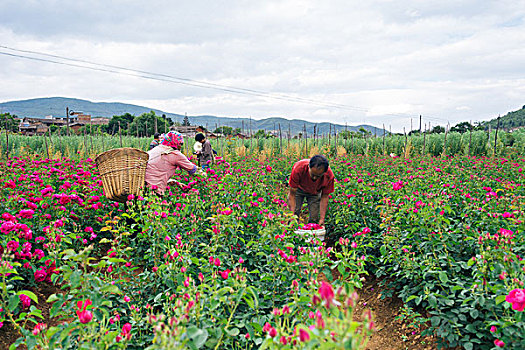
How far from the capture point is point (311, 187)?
4.76m

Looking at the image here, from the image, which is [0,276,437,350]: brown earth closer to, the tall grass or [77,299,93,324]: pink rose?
[77,299,93,324]: pink rose

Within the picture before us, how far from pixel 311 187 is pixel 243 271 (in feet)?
9.46

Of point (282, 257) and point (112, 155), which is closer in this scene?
point (282, 257)

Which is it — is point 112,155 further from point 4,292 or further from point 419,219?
point 419,219

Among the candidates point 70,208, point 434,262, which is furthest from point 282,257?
point 70,208

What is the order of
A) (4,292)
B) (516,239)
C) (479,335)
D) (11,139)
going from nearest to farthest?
(4,292), (479,335), (516,239), (11,139)

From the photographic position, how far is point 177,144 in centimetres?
521

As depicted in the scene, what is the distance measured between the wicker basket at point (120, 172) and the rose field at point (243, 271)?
384 millimetres

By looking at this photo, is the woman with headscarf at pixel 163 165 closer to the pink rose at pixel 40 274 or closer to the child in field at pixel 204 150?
the pink rose at pixel 40 274

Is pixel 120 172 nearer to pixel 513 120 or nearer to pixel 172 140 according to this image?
pixel 172 140

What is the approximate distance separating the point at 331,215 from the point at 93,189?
3.32 meters

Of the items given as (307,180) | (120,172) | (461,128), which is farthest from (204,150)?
(461,128)

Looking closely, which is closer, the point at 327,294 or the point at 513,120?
the point at 327,294

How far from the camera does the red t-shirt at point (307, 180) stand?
14.8 ft
